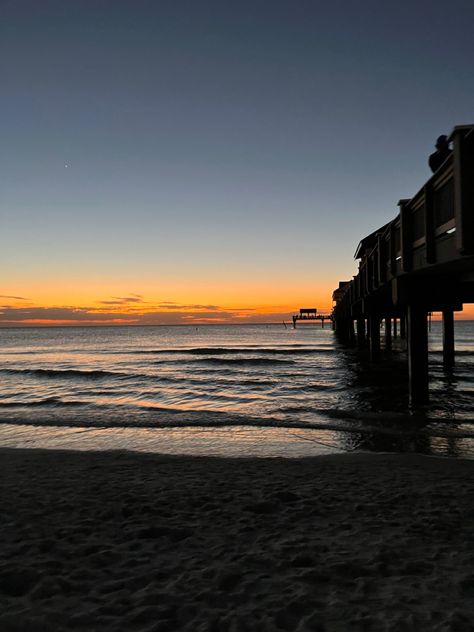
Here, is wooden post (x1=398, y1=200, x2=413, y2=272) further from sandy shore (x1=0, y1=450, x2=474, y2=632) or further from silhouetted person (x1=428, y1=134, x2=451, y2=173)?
sandy shore (x1=0, y1=450, x2=474, y2=632)

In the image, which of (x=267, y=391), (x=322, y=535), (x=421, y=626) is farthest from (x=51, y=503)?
(x=267, y=391)

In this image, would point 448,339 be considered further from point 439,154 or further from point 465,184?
point 465,184

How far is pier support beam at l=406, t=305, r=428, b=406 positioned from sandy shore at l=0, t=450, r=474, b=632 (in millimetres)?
4468

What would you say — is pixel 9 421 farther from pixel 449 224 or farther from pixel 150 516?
pixel 449 224

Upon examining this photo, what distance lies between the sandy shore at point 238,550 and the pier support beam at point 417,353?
4468mm

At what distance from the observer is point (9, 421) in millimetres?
11773

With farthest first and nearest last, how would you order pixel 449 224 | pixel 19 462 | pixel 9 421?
pixel 9 421, pixel 19 462, pixel 449 224

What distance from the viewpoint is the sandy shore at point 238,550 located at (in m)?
2.96

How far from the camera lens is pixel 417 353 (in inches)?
426

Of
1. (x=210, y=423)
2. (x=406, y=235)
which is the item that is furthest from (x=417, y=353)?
(x=210, y=423)

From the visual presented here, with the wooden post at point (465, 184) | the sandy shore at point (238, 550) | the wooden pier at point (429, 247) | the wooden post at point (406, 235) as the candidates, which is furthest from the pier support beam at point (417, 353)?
the wooden post at point (465, 184)

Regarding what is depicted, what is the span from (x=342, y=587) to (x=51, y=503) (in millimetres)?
3498

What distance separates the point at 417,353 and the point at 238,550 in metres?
8.20

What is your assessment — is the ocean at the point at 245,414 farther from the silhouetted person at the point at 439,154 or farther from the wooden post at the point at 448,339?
the silhouetted person at the point at 439,154
